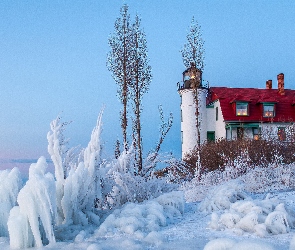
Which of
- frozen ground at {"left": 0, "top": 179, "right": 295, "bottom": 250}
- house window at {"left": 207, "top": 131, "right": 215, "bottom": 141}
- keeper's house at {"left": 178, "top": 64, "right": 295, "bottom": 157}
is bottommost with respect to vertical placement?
frozen ground at {"left": 0, "top": 179, "right": 295, "bottom": 250}

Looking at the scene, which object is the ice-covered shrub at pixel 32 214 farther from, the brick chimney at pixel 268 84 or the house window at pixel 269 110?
the brick chimney at pixel 268 84

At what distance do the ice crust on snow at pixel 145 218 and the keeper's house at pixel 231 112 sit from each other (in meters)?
24.0

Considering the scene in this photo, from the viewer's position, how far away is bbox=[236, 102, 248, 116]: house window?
32062 mm

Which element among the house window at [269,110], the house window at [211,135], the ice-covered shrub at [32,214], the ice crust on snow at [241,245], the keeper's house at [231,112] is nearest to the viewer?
the ice crust on snow at [241,245]

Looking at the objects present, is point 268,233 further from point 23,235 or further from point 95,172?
point 23,235

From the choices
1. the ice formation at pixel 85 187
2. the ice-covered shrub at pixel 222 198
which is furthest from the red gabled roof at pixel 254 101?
the ice formation at pixel 85 187

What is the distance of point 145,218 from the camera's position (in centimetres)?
539

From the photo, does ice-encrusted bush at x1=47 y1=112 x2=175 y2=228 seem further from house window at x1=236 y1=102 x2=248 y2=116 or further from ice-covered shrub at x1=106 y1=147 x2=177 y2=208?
house window at x1=236 y1=102 x2=248 y2=116

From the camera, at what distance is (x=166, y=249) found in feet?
14.0

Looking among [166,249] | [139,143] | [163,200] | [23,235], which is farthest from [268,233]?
[139,143]

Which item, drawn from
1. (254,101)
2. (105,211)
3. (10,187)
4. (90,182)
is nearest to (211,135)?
(254,101)

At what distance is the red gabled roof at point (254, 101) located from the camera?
31906 mm

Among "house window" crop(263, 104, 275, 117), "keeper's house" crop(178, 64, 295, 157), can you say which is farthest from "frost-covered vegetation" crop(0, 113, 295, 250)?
"house window" crop(263, 104, 275, 117)

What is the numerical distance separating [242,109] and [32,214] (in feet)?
95.6
